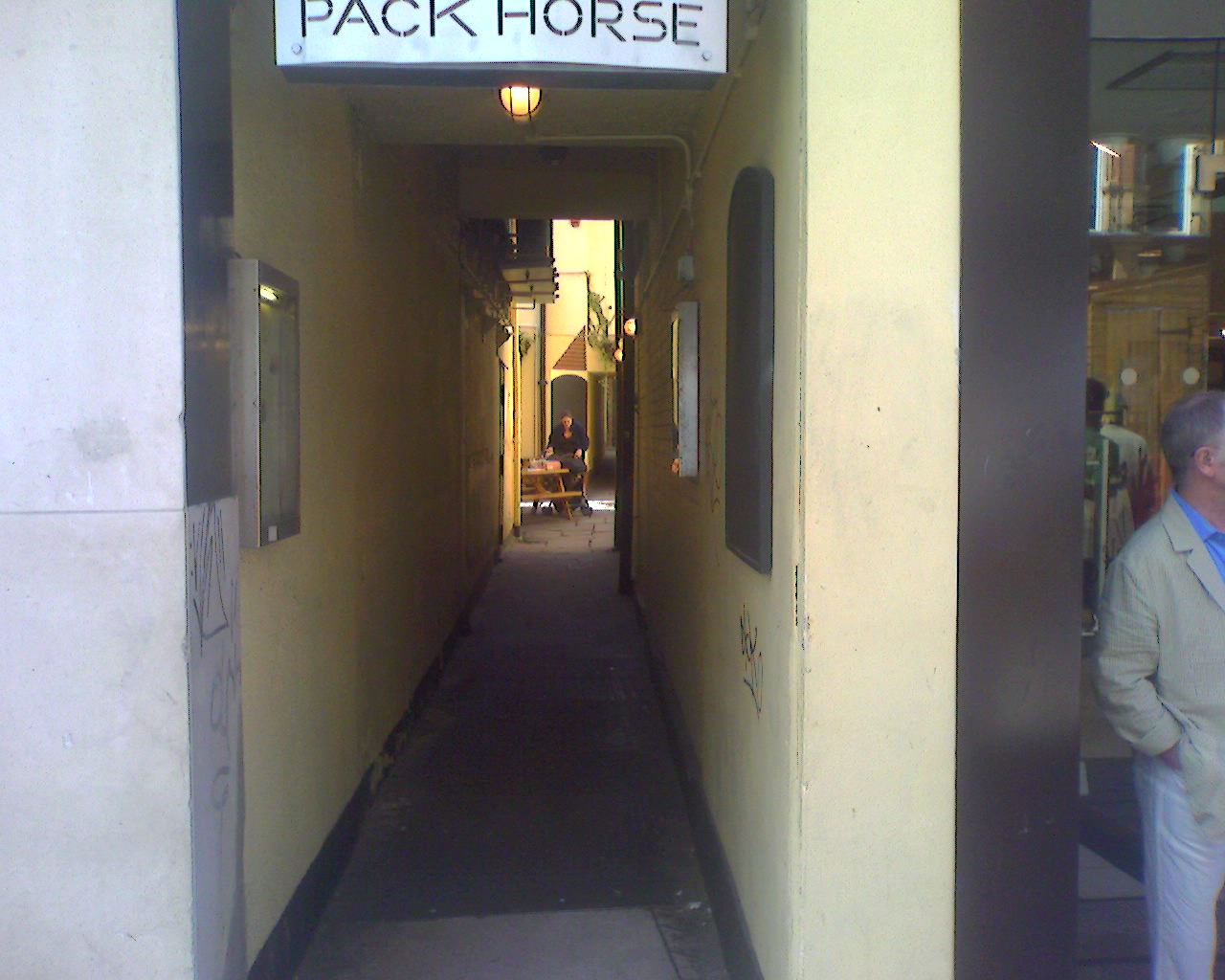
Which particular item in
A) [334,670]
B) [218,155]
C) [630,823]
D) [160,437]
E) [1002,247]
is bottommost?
[630,823]

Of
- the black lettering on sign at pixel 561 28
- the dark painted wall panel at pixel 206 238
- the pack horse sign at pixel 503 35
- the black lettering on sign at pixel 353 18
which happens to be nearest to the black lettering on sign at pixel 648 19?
the pack horse sign at pixel 503 35

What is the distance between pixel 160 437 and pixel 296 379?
3.06 feet

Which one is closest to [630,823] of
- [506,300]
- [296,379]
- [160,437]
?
[296,379]

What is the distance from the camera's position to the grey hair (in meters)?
2.46

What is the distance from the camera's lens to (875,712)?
243cm

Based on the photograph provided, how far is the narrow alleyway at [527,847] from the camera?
3477 millimetres

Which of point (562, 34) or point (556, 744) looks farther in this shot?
point (556, 744)

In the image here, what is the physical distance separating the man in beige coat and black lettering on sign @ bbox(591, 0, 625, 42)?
1.81 metres

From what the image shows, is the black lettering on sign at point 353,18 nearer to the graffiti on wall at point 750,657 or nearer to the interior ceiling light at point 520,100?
the interior ceiling light at point 520,100

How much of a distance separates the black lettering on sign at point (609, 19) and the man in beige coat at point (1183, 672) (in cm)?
181

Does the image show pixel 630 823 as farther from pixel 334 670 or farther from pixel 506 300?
pixel 506 300

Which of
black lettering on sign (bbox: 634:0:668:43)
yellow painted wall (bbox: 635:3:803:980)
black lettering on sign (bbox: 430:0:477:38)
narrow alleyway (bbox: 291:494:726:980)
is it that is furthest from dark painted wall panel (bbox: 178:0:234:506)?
narrow alleyway (bbox: 291:494:726:980)

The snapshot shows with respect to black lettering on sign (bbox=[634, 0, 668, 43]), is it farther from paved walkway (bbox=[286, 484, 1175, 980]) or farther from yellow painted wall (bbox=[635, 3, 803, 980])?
paved walkway (bbox=[286, 484, 1175, 980])

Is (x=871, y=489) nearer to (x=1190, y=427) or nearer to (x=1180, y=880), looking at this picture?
(x=1190, y=427)
